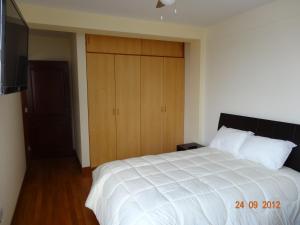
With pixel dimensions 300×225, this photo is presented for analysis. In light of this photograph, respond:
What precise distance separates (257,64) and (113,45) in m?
2.21

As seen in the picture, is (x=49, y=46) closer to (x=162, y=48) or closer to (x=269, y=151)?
(x=162, y=48)

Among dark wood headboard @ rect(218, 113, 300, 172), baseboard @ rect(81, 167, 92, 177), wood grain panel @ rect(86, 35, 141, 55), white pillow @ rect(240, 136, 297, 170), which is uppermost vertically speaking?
wood grain panel @ rect(86, 35, 141, 55)

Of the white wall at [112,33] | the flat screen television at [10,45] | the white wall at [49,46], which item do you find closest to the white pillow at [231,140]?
the white wall at [112,33]

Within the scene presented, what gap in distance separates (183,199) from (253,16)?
2458mm

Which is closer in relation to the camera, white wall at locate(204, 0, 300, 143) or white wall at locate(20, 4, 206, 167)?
white wall at locate(204, 0, 300, 143)

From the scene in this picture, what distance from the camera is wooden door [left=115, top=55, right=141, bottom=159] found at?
385 cm

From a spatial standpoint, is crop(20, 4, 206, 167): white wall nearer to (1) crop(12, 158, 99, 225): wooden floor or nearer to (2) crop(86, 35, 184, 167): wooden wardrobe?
(2) crop(86, 35, 184, 167): wooden wardrobe

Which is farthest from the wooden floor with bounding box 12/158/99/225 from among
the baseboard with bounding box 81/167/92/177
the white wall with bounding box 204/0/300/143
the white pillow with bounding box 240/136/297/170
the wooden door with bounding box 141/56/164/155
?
the white wall with bounding box 204/0/300/143

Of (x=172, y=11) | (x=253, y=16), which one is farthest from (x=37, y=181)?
(x=253, y=16)

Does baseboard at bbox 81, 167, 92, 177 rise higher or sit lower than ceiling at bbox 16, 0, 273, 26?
lower

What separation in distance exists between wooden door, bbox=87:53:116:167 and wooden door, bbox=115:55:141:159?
0.10 metres

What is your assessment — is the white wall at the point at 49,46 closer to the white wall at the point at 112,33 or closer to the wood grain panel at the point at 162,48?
the white wall at the point at 112,33

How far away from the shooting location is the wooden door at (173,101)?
4.22 metres

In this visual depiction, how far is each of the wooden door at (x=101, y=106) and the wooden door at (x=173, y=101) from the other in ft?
3.38
